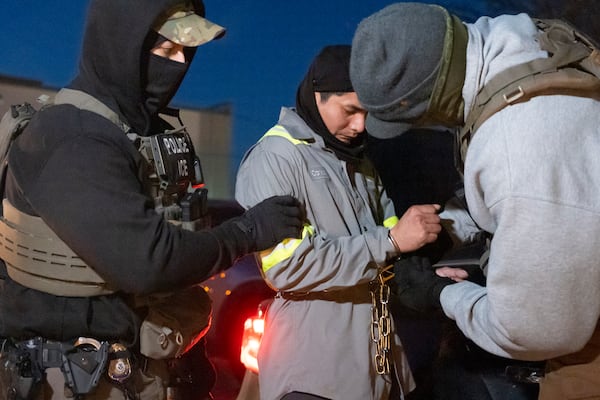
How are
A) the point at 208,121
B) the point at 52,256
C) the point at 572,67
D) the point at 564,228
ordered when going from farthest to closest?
the point at 208,121, the point at 52,256, the point at 572,67, the point at 564,228

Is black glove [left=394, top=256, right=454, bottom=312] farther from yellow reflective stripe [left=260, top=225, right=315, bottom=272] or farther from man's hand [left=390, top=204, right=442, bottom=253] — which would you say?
yellow reflective stripe [left=260, top=225, right=315, bottom=272]

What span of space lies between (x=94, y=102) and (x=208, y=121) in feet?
16.1

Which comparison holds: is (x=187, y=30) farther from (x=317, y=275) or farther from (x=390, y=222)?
(x=390, y=222)

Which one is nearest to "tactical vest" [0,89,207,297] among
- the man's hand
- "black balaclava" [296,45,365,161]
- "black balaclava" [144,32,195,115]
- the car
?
"black balaclava" [144,32,195,115]

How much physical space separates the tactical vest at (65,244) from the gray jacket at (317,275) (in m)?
0.26

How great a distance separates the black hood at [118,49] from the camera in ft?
6.88

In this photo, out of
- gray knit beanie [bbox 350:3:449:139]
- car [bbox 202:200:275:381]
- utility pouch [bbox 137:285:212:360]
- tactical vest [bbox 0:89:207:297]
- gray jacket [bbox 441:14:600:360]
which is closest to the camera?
gray jacket [bbox 441:14:600:360]

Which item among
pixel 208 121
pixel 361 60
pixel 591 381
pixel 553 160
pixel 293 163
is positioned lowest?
pixel 208 121

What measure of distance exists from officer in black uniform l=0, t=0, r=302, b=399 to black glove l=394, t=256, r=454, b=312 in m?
0.43

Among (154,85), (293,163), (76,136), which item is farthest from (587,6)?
(76,136)

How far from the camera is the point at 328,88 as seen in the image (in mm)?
2516

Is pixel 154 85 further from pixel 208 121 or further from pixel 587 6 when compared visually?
pixel 208 121

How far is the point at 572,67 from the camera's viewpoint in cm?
155

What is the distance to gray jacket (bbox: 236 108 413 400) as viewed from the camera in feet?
7.41
